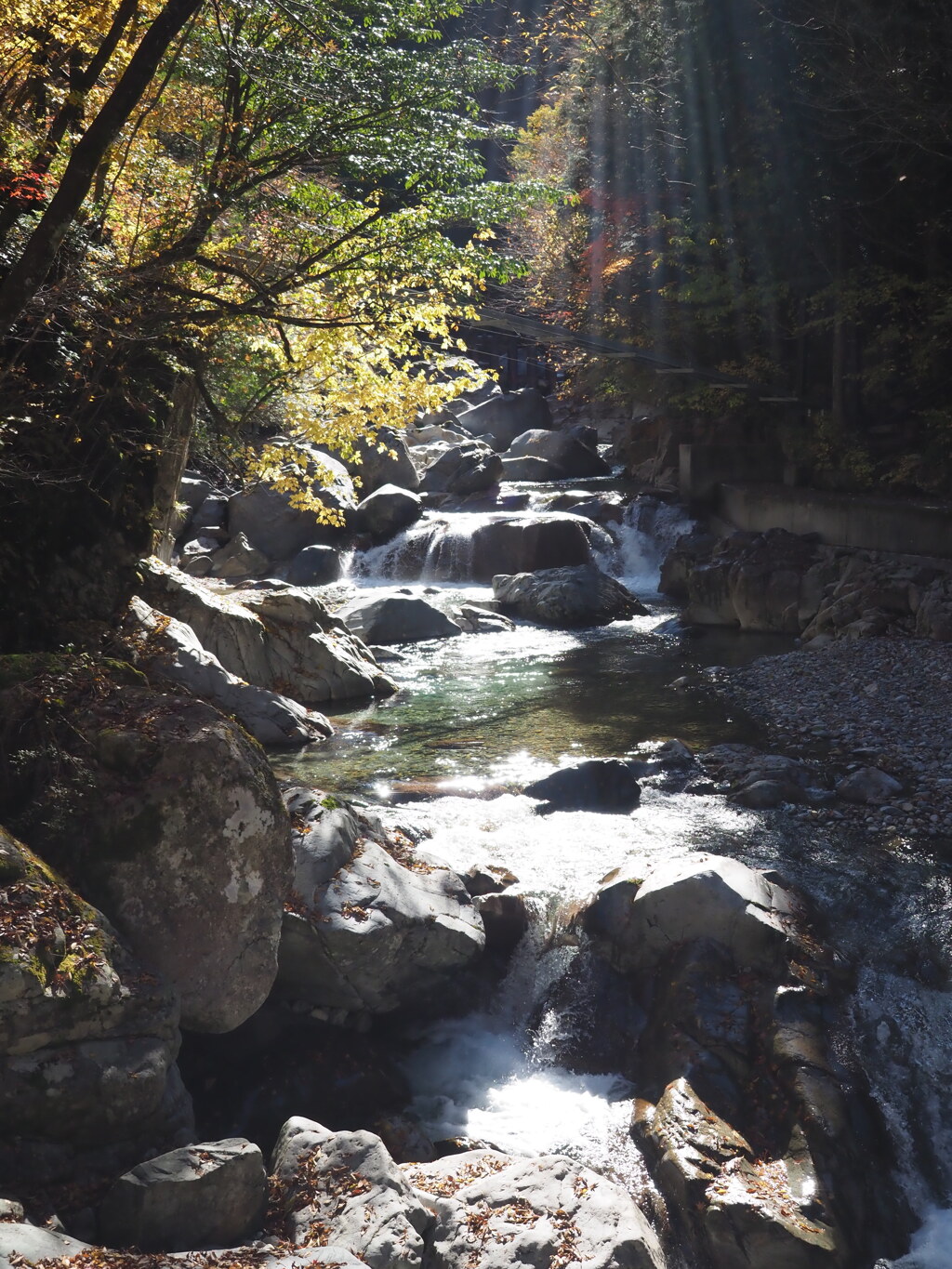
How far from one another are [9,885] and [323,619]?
31.5 feet

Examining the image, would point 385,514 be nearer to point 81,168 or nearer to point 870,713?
point 870,713

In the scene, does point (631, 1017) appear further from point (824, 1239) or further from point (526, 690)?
point (526, 690)

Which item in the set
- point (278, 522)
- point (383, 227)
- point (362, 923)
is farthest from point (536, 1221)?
point (278, 522)

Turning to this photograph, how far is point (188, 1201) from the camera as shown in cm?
421

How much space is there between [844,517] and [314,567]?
10.3 metres

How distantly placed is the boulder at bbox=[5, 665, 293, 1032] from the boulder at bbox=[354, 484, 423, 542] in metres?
16.3

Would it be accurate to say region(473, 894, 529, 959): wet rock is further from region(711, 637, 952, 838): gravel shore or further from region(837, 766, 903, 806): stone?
region(837, 766, 903, 806): stone

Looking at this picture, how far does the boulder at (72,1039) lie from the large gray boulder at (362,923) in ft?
4.01

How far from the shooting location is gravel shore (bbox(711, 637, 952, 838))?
8742mm

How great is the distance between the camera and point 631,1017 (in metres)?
6.49

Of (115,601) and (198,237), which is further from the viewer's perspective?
(115,601)

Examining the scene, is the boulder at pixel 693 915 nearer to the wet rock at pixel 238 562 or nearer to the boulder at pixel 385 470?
the wet rock at pixel 238 562

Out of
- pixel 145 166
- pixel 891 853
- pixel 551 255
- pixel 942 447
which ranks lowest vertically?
pixel 891 853

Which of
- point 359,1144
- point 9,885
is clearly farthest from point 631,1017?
point 9,885
